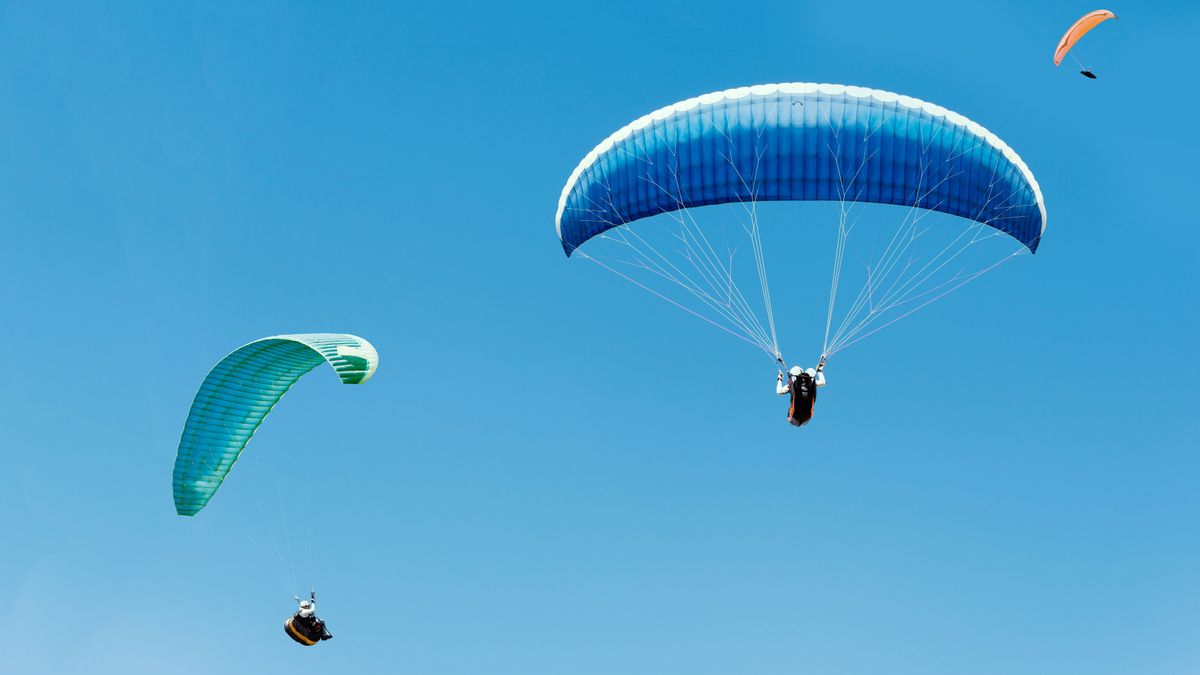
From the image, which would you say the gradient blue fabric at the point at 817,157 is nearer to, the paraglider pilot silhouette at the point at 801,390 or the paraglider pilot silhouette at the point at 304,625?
the paraglider pilot silhouette at the point at 801,390

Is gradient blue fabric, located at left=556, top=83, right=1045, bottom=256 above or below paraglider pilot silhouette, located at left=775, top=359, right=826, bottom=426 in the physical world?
above

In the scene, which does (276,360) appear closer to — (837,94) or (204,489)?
(204,489)

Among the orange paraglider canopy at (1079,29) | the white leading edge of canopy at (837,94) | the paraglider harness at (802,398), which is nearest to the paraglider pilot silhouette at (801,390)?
the paraglider harness at (802,398)

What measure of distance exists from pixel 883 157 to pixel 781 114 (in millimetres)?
2056

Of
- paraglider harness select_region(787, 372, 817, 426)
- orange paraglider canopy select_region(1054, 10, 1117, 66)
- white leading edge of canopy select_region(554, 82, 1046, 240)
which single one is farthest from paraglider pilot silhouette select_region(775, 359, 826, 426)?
orange paraglider canopy select_region(1054, 10, 1117, 66)

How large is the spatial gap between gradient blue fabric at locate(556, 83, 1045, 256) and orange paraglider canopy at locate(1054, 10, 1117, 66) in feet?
19.1

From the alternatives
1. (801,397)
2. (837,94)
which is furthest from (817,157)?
(801,397)

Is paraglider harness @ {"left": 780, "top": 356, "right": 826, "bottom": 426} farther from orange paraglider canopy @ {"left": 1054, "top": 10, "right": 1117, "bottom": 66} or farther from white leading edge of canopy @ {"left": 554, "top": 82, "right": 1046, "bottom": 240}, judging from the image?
orange paraglider canopy @ {"left": 1054, "top": 10, "right": 1117, "bottom": 66}

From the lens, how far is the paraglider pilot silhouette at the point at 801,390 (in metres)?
26.5

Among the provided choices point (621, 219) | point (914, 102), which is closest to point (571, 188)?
point (621, 219)

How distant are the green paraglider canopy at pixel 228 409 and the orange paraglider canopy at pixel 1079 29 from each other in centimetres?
1647

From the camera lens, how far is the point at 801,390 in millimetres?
26500

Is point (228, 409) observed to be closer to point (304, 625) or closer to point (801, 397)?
point (304, 625)

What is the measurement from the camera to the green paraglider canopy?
98.2 feet
